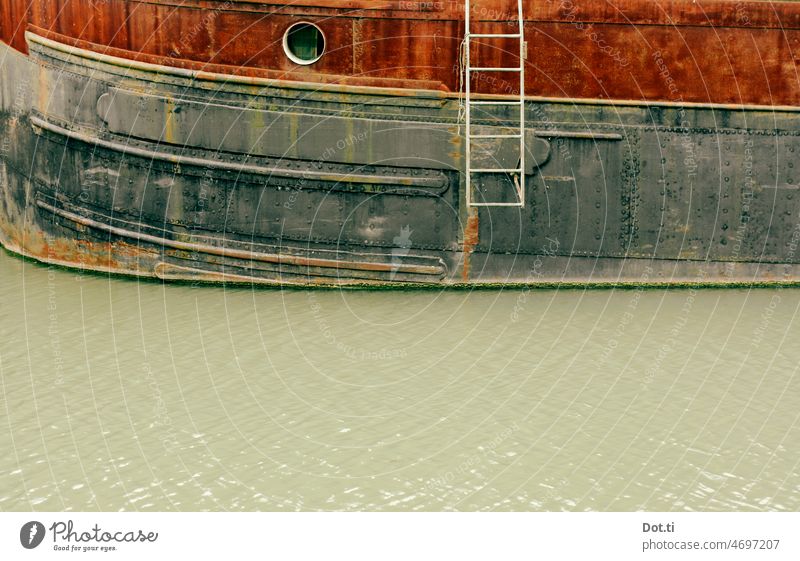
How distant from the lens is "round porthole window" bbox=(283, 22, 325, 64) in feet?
46.2

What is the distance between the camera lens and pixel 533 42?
549 inches

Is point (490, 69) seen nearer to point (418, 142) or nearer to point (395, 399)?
point (418, 142)

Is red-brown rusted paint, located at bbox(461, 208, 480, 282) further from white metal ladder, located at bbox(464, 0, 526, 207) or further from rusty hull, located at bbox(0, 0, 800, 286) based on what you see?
white metal ladder, located at bbox(464, 0, 526, 207)

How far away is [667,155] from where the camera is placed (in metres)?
14.3

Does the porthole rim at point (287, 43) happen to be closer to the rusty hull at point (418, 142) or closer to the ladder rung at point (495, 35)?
the rusty hull at point (418, 142)

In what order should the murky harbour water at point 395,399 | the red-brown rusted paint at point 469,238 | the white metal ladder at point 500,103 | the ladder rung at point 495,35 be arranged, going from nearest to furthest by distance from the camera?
1. the murky harbour water at point 395,399
2. the ladder rung at point 495,35
3. the white metal ladder at point 500,103
4. the red-brown rusted paint at point 469,238

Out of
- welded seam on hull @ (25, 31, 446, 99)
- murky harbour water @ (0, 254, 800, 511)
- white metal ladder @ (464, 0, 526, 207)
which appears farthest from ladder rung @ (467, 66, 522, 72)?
murky harbour water @ (0, 254, 800, 511)

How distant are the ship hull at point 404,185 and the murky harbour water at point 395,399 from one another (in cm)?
47

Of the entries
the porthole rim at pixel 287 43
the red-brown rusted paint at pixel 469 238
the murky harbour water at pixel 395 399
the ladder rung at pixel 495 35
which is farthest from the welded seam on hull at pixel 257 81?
the murky harbour water at pixel 395 399

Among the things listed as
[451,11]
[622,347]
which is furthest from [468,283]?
[451,11]

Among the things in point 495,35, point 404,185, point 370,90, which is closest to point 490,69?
point 495,35

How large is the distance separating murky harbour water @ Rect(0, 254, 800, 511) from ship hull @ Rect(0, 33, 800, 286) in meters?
0.47

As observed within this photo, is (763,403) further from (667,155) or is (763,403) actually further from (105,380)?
(105,380)

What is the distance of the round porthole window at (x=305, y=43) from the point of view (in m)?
14.1
